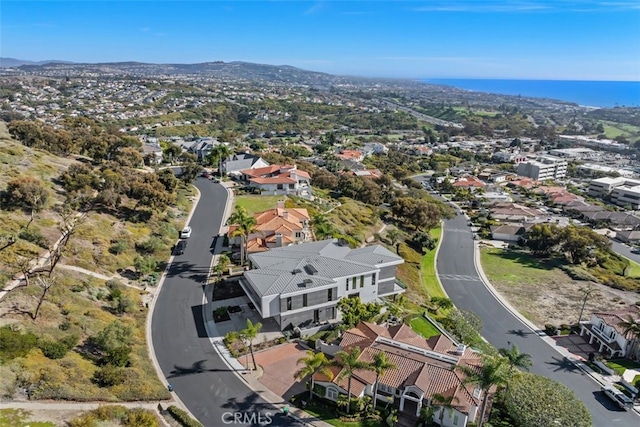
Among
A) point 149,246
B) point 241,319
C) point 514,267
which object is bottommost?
point 514,267

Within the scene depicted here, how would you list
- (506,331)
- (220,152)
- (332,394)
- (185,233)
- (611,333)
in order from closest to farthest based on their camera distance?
(332,394) < (611,333) < (506,331) < (185,233) < (220,152)

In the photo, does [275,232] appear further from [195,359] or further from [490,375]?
[490,375]

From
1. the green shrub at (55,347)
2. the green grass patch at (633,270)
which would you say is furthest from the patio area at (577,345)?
the green shrub at (55,347)

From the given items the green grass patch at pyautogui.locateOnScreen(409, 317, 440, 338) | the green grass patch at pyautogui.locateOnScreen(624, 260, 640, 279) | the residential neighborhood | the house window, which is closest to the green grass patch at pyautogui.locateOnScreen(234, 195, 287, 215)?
the residential neighborhood

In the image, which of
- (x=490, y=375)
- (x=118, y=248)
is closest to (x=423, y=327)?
(x=490, y=375)

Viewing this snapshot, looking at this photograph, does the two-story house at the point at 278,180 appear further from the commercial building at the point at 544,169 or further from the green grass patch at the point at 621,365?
the commercial building at the point at 544,169

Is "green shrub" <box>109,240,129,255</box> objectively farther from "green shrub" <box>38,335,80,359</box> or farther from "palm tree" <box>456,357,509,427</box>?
"palm tree" <box>456,357,509,427</box>

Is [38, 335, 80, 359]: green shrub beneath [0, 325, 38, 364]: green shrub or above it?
beneath

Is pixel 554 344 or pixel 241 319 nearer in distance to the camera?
pixel 241 319
